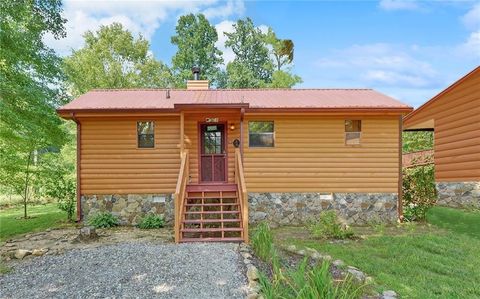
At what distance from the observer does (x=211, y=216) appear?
966cm

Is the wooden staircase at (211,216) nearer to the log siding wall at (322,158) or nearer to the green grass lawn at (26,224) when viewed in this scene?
the log siding wall at (322,158)

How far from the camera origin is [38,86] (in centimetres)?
1034

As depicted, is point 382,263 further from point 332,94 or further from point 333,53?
point 333,53

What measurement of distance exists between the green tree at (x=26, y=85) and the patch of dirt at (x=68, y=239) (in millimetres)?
2652

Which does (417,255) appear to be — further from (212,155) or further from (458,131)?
(458,131)

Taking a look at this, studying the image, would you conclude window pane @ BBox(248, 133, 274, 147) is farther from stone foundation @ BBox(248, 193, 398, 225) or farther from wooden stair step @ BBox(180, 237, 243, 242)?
wooden stair step @ BBox(180, 237, 243, 242)

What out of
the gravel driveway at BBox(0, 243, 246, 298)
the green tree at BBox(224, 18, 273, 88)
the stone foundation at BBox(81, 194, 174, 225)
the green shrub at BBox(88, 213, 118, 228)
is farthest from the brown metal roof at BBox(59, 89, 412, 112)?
the green tree at BBox(224, 18, 273, 88)

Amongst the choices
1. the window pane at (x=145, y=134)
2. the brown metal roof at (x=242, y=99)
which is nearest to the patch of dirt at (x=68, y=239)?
the window pane at (x=145, y=134)

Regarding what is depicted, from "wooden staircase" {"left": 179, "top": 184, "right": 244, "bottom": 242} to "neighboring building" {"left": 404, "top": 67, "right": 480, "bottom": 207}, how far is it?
283 inches

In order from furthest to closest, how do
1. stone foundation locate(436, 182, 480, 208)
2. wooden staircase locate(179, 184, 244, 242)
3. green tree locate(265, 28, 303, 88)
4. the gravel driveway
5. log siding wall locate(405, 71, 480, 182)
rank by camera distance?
green tree locate(265, 28, 303, 88), stone foundation locate(436, 182, 480, 208), log siding wall locate(405, 71, 480, 182), wooden staircase locate(179, 184, 244, 242), the gravel driveway

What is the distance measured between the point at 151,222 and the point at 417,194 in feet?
26.6

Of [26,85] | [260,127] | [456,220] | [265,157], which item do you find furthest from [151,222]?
[456,220]

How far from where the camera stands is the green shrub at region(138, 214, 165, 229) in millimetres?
9750

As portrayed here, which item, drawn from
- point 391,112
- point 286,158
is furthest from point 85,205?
point 391,112
